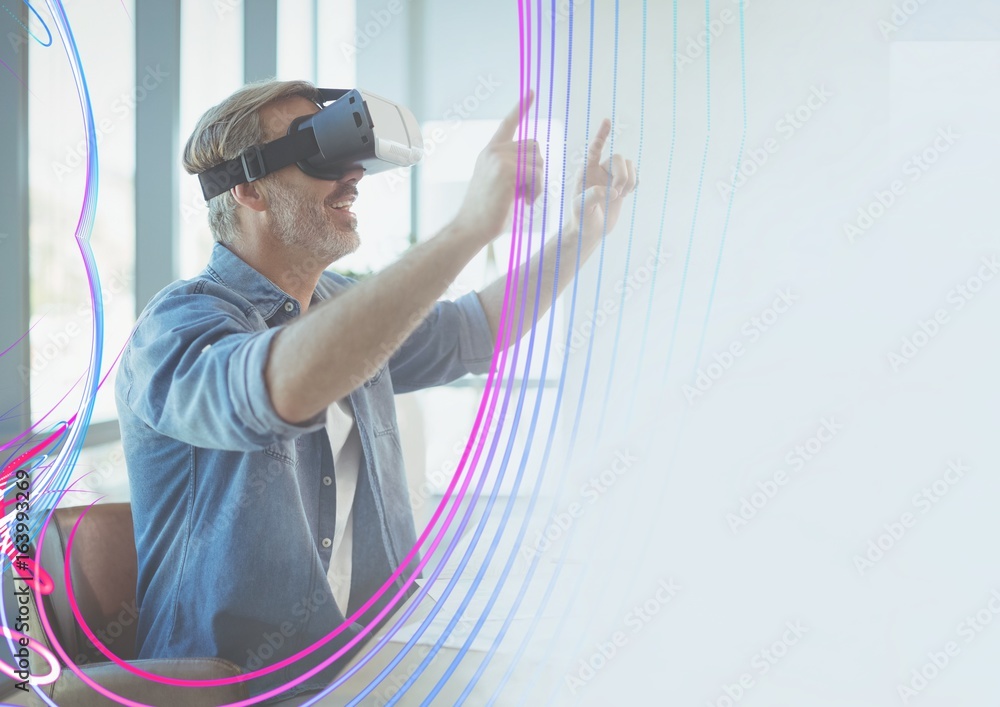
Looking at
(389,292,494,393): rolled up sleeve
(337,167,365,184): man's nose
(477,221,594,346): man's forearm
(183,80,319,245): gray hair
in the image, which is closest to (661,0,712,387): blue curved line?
(477,221,594,346): man's forearm

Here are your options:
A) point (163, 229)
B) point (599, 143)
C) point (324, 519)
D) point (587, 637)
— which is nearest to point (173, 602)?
point (324, 519)

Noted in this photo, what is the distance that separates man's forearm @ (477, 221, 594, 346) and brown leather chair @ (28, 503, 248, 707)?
1.99 ft

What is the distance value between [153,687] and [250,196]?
67 centimetres

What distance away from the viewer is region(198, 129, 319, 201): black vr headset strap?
1082mm

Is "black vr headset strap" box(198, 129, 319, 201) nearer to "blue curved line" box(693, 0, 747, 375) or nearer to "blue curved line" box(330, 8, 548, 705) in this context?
"blue curved line" box(330, 8, 548, 705)

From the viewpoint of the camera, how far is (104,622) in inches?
47.2

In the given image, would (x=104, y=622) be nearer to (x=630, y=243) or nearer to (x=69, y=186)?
(x=630, y=243)

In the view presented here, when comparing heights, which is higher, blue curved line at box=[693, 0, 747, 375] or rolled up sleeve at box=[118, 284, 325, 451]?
blue curved line at box=[693, 0, 747, 375]

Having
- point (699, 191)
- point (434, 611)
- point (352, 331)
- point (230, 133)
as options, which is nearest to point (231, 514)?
point (434, 611)

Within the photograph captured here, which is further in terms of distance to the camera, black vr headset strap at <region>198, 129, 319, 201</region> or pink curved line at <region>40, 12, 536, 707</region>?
black vr headset strap at <region>198, 129, 319, 201</region>

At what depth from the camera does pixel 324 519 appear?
1.17 m

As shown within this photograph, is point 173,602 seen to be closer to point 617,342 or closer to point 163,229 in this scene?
point 617,342

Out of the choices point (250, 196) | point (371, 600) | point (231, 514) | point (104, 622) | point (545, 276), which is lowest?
point (104, 622)

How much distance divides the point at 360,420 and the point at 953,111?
923mm
